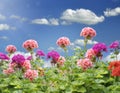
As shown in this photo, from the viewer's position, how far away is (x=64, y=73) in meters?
8.17

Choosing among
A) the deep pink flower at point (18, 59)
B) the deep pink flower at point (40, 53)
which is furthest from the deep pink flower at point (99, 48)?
the deep pink flower at point (40, 53)

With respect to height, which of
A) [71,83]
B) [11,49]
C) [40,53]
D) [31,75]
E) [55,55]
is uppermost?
[11,49]

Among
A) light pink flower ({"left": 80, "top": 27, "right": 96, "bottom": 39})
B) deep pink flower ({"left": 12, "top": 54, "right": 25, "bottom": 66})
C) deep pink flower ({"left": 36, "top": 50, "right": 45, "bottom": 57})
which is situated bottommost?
deep pink flower ({"left": 12, "top": 54, "right": 25, "bottom": 66})

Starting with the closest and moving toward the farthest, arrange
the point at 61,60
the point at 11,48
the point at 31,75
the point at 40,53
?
the point at 31,75
the point at 61,60
the point at 40,53
the point at 11,48

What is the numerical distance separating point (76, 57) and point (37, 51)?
1.29m

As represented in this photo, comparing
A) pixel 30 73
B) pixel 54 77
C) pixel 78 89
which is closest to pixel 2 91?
pixel 30 73

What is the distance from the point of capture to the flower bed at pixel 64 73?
6.91 meters

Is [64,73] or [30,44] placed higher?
[30,44]

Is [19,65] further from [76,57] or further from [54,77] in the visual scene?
[76,57]

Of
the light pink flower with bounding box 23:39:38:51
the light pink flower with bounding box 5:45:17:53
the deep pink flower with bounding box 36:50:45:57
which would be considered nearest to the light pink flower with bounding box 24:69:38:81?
the light pink flower with bounding box 23:39:38:51

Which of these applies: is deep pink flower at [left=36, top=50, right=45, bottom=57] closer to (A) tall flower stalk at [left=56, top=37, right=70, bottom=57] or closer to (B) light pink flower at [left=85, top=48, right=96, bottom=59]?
(A) tall flower stalk at [left=56, top=37, right=70, bottom=57]

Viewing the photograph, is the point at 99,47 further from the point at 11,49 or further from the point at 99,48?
the point at 11,49

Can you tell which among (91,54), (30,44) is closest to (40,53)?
(30,44)

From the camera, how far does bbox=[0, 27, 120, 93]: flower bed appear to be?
272 inches
